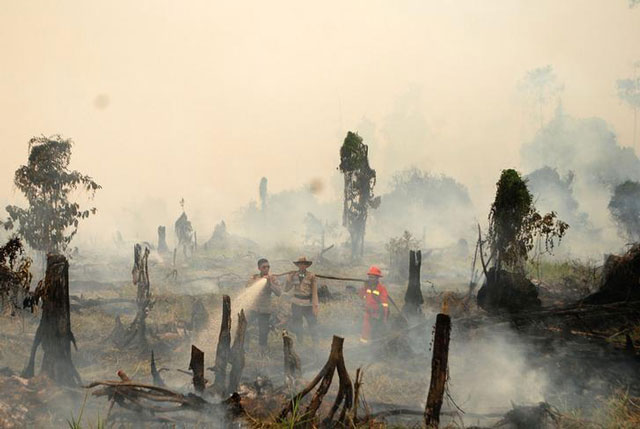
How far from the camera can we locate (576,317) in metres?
7.69

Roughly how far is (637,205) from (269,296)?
27678mm

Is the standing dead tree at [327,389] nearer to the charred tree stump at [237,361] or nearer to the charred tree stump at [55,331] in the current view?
the charred tree stump at [237,361]

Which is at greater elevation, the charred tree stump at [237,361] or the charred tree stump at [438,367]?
the charred tree stump at [438,367]

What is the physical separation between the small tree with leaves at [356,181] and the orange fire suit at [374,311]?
1722cm

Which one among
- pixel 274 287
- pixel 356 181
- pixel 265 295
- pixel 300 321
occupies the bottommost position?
pixel 300 321

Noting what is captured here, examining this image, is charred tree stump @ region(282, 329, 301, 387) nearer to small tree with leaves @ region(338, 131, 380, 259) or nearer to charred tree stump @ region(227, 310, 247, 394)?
charred tree stump @ region(227, 310, 247, 394)

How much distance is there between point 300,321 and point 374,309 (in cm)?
216

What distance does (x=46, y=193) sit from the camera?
1571 centimetres

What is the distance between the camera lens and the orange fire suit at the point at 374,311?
1185cm

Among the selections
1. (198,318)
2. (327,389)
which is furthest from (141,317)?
(327,389)

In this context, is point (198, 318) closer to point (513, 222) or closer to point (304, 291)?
point (304, 291)

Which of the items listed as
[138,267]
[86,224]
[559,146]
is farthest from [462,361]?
[559,146]

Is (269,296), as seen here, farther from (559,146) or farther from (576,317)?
(559,146)

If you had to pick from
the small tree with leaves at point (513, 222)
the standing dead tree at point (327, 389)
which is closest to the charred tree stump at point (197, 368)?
the standing dead tree at point (327, 389)
